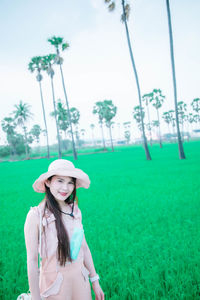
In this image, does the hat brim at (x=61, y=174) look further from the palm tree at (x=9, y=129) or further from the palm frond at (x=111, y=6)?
the palm tree at (x=9, y=129)

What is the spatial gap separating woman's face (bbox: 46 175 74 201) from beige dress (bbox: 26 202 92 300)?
155mm

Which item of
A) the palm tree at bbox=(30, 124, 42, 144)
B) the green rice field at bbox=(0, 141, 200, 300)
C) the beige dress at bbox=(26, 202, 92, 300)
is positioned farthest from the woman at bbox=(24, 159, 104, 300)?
the palm tree at bbox=(30, 124, 42, 144)

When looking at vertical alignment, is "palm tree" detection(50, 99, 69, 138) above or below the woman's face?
above

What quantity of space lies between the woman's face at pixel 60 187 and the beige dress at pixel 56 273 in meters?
0.15

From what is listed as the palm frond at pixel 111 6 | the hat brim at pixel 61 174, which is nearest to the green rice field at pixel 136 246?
the hat brim at pixel 61 174

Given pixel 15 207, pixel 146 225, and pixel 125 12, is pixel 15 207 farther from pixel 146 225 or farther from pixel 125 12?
pixel 125 12

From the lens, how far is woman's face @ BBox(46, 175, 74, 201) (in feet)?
6.23

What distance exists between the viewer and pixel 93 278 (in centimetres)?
204

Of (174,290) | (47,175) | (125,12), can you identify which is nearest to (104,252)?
(174,290)

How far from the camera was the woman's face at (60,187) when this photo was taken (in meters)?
1.90

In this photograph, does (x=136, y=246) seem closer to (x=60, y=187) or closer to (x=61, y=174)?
(x=60, y=187)

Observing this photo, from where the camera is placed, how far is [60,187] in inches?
75.3

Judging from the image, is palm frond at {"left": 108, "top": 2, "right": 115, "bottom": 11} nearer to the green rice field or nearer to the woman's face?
the green rice field

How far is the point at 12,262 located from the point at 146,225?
3.56m
